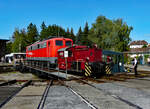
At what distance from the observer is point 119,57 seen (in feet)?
56.2

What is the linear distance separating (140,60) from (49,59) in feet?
85.1

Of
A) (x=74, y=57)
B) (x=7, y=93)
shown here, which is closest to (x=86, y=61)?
(x=74, y=57)

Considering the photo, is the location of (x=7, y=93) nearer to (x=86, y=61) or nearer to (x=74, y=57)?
(x=86, y=61)

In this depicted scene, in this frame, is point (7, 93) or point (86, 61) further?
point (86, 61)

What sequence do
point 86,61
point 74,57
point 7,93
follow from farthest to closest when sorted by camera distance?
point 74,57, point 86,61, point 7,93

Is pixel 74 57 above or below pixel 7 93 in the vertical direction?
above

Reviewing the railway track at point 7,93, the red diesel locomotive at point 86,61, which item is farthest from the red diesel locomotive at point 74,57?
the railway track at point 7,93

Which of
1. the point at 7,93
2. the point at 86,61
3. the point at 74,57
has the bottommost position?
the point at 7,93

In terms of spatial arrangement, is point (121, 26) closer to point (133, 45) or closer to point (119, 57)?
point (119, 57)

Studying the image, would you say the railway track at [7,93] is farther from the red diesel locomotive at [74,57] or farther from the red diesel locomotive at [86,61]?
the red diesel locomotive at [86,61]

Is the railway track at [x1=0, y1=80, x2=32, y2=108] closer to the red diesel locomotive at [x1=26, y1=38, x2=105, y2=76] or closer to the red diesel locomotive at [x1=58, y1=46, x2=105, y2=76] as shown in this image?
the red diesel locomotive at [x1=26, y1=38, x2=105, y2=76]

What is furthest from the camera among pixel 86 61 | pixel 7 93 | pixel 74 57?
pixel 74 57

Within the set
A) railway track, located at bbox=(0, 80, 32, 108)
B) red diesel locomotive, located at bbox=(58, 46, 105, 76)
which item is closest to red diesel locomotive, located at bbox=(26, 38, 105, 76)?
red diesel locomotive, located at bbox=(58, 46, 105, 76)

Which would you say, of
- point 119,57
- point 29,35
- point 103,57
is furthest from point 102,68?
point 29,35
